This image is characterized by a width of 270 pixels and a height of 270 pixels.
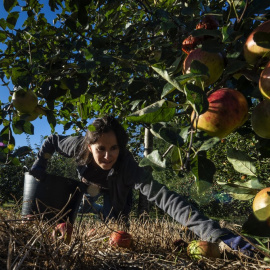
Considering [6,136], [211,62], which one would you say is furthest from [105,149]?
[211,62]

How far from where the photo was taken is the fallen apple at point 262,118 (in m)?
0.52

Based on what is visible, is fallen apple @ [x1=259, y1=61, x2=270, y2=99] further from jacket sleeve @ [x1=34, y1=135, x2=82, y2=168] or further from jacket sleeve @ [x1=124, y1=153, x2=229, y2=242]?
jacket sleeve @ [x1=34, y1=135, x2=82, y2=168]

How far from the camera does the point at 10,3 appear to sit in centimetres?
97

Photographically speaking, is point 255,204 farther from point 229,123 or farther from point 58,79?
point 58,79

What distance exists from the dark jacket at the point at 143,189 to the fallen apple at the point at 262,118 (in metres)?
0.94

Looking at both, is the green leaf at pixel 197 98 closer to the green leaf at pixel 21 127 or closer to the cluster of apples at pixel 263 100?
the cluster of apples at pixel 263 100

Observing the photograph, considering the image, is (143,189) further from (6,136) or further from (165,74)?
(165,74)

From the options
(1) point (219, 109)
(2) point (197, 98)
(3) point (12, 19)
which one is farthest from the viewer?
(3) point (12, 19)

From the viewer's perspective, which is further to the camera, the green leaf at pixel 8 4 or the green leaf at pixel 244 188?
the green leaf at pixel 8 4

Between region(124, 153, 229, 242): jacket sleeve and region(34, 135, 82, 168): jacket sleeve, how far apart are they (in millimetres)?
740

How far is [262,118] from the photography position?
20.9 inches

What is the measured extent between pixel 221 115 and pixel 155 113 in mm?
130

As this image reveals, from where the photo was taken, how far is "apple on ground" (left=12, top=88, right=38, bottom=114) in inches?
39.5

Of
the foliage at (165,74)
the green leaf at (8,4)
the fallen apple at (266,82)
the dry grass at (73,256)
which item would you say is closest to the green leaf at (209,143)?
→ the foliage at (165,74)
